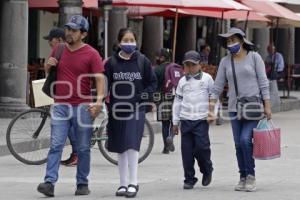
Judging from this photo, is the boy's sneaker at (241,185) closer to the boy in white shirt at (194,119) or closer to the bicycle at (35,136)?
the boy in white shirt at (194,119)

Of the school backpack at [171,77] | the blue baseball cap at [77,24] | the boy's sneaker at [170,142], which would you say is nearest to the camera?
the blue baseball cap at [77,24]

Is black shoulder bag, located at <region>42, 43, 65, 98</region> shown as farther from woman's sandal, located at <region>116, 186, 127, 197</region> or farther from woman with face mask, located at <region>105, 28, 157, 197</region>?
woman's sandal, located at <region>116, 186, 127, 197</region>

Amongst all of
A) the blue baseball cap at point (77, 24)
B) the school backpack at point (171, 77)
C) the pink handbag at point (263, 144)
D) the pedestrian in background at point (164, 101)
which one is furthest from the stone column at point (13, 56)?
the pink handbag at point (263, 144)

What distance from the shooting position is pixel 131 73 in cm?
1070

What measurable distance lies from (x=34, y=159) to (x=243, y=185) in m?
3.84

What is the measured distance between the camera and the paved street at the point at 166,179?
10789 millimetres

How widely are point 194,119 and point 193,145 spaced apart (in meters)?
0.31

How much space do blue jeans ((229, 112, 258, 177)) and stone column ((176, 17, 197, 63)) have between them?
853 inches

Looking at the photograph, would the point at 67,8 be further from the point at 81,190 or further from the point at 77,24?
the point at 81,190

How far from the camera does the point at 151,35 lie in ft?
96.4

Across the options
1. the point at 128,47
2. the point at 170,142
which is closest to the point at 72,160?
the point at 170,142

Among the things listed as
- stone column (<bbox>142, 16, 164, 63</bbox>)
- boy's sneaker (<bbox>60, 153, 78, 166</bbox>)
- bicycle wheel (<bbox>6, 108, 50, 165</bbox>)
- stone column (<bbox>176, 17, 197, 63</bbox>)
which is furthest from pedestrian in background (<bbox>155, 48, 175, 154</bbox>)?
stone column (<bbox>176, 17, 197, 63</bbox>)

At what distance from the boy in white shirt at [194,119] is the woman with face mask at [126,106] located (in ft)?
2.31

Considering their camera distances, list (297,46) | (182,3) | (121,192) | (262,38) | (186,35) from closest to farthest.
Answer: (121,192) < (182,3) < (186,35) < (262,38) < (297,46)
